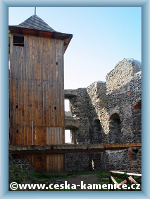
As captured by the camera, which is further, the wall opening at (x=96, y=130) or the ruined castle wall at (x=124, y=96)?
the wall opening at (x=96, y=130)

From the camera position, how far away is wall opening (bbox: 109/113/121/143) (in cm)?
1410

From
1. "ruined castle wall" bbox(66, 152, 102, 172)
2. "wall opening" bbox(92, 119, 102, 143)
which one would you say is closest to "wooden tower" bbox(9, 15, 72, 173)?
"ruined castle wall" bbox(66, 152, 102, 172)

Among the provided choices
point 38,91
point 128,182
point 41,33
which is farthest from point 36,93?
point 128,182

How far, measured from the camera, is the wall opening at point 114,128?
46.3 feet

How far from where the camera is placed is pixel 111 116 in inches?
559

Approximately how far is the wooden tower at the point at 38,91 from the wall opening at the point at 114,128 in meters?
3.73

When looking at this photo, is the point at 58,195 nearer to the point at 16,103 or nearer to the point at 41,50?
the point at 16,103

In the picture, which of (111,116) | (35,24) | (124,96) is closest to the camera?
(35,24)

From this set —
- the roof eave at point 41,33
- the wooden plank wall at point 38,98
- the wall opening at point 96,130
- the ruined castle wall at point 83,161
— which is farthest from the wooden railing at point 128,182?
the wall opening at point 96,130

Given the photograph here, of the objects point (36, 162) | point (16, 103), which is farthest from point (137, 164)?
point (16, 103)

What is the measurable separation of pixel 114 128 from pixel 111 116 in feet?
2.44

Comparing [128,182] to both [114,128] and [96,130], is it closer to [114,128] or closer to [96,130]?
[114,128]

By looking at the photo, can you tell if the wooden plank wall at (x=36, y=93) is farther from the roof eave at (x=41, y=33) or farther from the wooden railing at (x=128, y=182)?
the wooden railing at (x=128, y=182)
